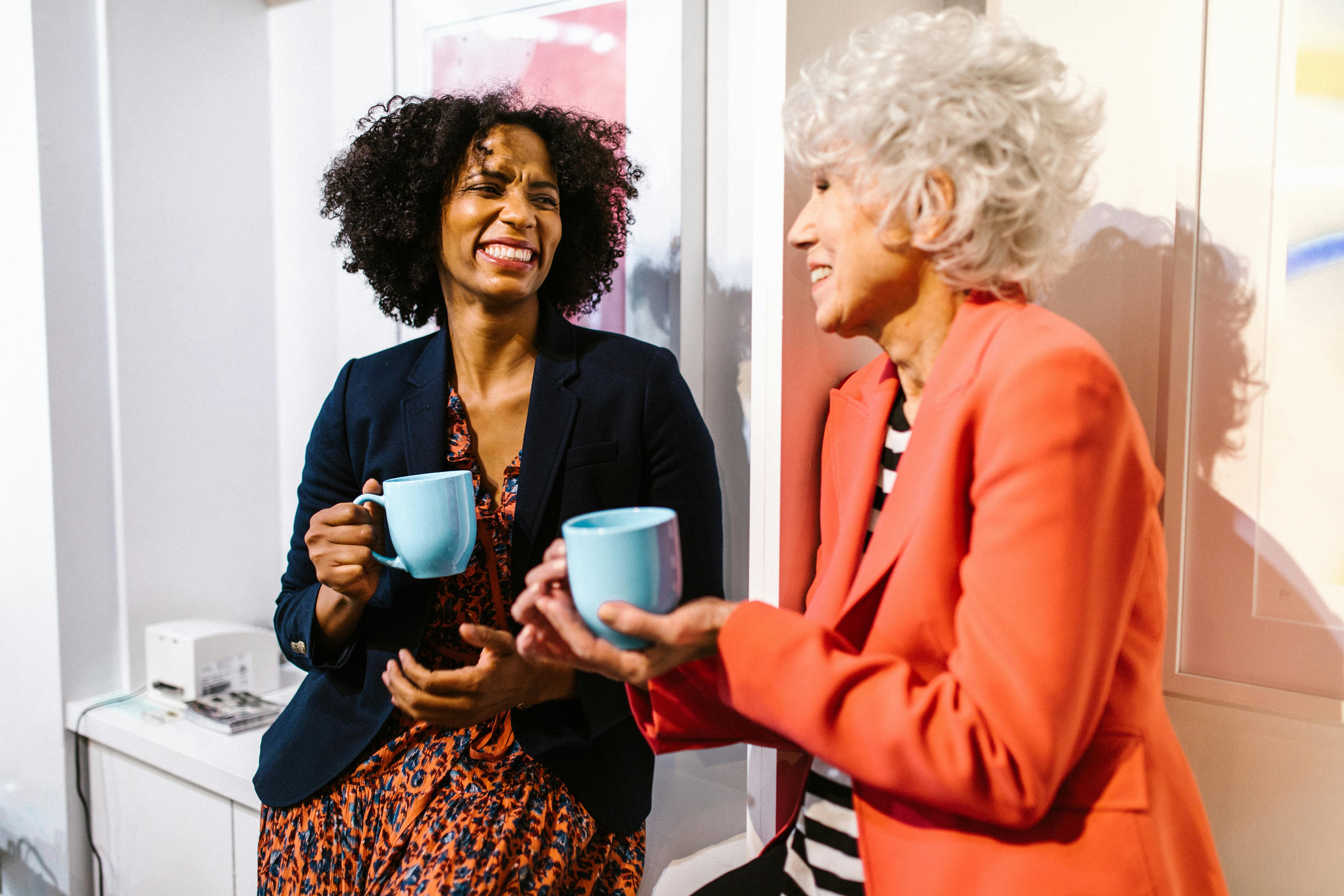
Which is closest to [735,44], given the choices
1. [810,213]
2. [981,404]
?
[810,213]

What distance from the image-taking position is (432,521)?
3.46 feet

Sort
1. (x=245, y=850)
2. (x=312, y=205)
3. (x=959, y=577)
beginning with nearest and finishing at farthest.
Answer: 1. (x=959, y=577)
2. (x=245, y=850)
3. (x=312, y=205)

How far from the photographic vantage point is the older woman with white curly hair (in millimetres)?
702

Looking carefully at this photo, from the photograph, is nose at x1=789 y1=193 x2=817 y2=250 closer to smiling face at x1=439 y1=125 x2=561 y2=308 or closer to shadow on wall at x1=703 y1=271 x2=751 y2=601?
smiling face at x1=439 y1=125 x2=561 y2=308

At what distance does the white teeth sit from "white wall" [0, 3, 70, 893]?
1.27m

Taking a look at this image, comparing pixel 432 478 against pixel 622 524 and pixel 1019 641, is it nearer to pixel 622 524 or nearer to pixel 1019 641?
pixel 622 524

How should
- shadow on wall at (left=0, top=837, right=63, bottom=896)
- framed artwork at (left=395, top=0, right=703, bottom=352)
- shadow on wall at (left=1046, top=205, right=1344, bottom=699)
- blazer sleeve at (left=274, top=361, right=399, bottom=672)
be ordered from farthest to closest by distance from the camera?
1. shadow on wall at (left=0, top=837, right=63, bottom=896)
2. framed artwork at (left=395, top=0, right=703, bottom=352)
3. blazer sleeve at (left=274, top=361, right=399, bottom=672)
4. shadow on wall at (left=1046, top=205, right=1344, bottom=699)

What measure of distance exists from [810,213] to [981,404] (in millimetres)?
300

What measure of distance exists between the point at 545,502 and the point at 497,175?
1.73ft

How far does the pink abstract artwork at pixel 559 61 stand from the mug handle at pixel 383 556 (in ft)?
2.63

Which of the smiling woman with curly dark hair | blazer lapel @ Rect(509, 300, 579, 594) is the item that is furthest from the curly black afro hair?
blazer lapel @ Rect(509, 300, 579, 594)

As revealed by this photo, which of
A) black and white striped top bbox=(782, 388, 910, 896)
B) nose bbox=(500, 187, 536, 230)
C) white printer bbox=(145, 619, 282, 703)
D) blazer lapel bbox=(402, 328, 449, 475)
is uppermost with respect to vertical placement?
nose bbox=(500, 187, 536, 230)

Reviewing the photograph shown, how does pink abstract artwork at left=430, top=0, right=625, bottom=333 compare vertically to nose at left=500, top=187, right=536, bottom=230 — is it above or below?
above

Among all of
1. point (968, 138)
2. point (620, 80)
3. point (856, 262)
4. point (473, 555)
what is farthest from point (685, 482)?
point (620, 80)
